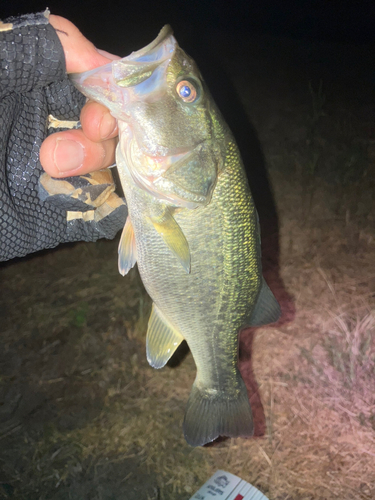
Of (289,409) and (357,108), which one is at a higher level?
(357,108)

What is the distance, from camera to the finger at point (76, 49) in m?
1.70

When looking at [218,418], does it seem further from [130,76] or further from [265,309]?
[130,76]

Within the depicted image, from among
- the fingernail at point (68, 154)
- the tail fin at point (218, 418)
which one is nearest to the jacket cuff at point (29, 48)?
the fingernail at point (68, 154)

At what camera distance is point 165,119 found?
1.51 m

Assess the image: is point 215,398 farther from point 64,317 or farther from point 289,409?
point 64,317

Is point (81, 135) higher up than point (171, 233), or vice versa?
point (81, 135)

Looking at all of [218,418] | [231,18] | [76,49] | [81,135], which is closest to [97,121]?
[81,135]

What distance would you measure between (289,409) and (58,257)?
327 centimetres

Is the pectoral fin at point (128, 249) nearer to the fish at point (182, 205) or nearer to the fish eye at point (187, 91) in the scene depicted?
the fish at point (182, 205)

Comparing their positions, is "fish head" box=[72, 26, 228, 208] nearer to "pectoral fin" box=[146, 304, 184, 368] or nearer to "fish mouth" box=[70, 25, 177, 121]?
"fish mouth" box=[70, 25, 177, 121]

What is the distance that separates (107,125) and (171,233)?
658mm

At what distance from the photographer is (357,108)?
241 inches

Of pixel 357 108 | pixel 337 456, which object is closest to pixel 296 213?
pixel 357 108

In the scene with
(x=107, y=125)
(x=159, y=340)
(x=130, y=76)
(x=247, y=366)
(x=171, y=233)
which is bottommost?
(x=247, y=366)
